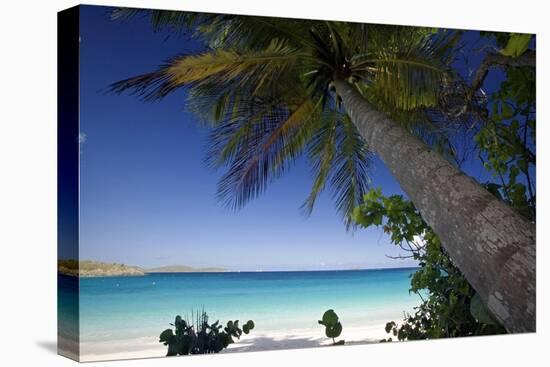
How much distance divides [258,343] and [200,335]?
0.41 metres

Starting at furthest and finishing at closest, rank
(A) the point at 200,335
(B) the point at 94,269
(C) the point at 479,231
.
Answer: (A) the point at 200,335
(B) the point at 94,269
(C) the point at 479,231

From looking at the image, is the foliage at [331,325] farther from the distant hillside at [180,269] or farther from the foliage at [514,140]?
the foliage at [514,140]

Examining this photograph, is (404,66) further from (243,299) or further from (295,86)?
(243,299)

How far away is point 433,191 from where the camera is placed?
3.56 meters

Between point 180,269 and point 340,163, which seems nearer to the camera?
point 180,269

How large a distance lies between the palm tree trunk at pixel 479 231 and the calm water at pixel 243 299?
4.12ft

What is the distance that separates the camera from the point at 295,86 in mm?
5000

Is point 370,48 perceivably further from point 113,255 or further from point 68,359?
Result: point 68,359

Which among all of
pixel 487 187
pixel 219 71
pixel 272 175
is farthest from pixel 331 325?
pixel 219 71

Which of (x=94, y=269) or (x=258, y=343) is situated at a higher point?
(x=94, y=269)

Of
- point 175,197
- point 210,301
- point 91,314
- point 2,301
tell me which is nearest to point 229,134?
point 175,197

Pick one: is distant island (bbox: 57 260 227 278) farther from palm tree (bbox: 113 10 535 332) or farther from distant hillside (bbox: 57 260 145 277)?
palm tree (bbox: 113 10 535 332)

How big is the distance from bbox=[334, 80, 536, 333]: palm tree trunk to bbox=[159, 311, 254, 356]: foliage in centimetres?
147

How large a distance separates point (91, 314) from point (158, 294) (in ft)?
1.39
